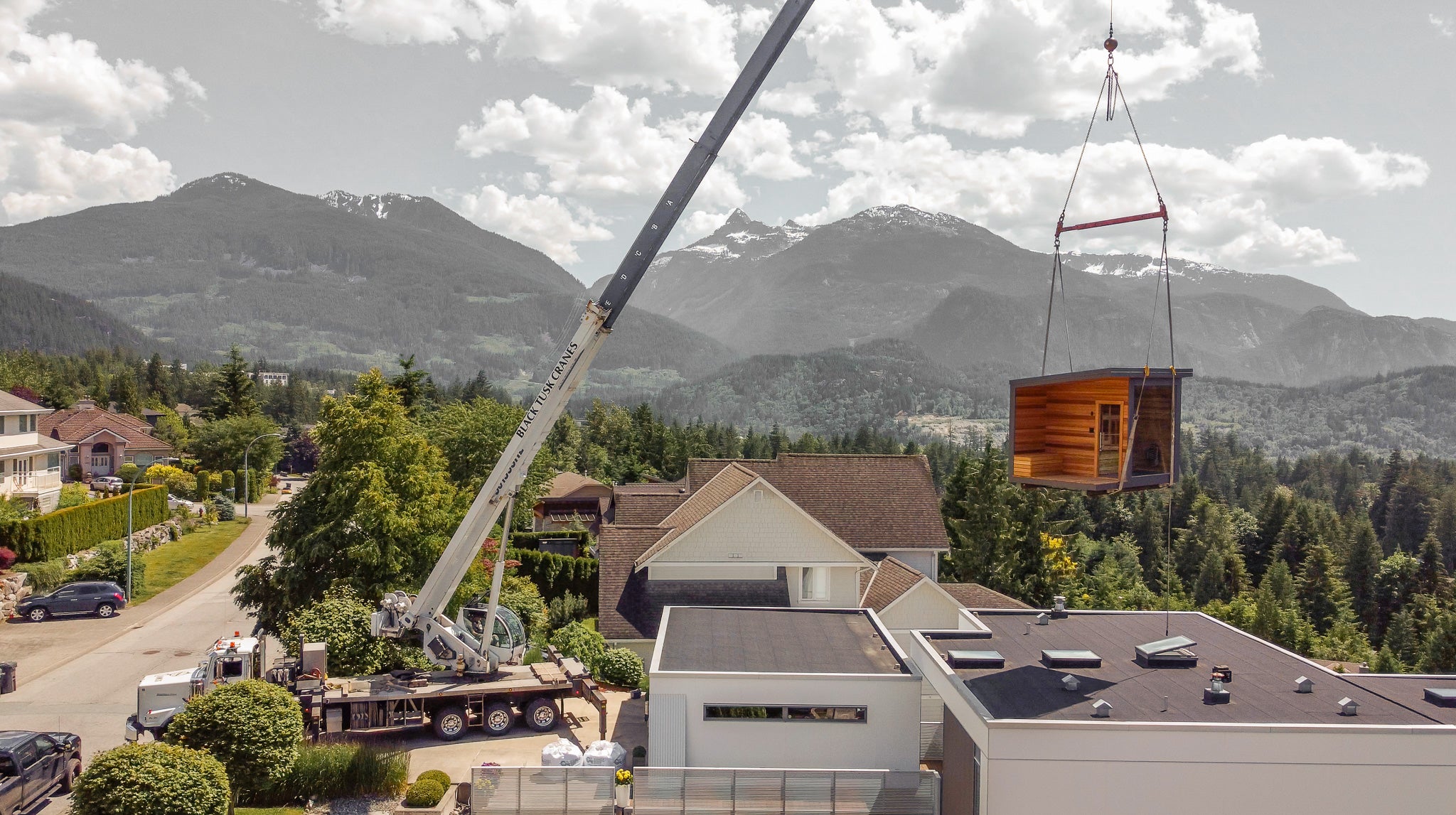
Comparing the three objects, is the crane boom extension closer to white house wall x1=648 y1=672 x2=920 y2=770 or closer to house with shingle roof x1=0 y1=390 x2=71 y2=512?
white house wall x1=648 y1=672 x2=920 y2=770

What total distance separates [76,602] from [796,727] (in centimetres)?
3178

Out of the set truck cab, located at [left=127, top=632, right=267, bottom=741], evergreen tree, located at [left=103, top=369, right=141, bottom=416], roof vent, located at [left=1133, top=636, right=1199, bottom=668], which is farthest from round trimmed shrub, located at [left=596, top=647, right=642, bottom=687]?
evergreen tree, located at [left=103, top=369, right=141, bottom=416]

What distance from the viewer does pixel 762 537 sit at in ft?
109

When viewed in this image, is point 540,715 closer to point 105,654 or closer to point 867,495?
point 105,654

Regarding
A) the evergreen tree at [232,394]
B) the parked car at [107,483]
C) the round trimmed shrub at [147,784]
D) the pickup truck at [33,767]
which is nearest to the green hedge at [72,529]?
the parked car at [107,483]

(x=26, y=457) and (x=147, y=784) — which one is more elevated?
(x=26, y=457)

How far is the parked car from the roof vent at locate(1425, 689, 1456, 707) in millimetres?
65397

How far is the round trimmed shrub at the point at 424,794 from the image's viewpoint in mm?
18188

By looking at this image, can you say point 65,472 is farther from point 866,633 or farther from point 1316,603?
point 1316,603

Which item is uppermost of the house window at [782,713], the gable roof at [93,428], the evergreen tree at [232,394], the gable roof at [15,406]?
the evergreen tree at [232,394]

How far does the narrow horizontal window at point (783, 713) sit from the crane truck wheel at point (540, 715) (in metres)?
5.69

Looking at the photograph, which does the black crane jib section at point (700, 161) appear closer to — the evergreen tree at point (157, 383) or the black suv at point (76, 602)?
the black suv at point (76, 602)

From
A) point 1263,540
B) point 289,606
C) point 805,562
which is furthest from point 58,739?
point 1263,540

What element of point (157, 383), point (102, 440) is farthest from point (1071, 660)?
point (157, 383)
